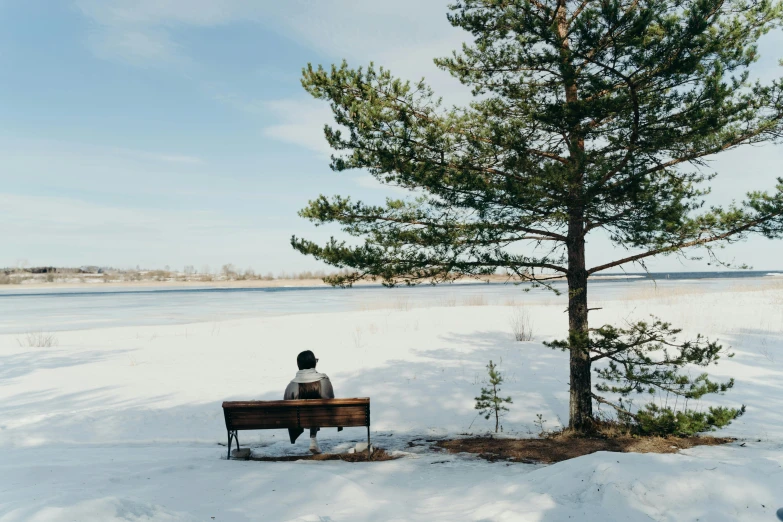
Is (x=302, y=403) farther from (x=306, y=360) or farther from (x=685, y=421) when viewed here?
(x=685, y=421)

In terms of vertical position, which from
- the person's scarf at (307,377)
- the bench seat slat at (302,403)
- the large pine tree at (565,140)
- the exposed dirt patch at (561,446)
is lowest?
the exposed dirt patch at (561,446)

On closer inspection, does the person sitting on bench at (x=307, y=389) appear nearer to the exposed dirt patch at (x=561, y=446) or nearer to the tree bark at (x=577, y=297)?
the exposed dirt patch at (x=561, y=446)

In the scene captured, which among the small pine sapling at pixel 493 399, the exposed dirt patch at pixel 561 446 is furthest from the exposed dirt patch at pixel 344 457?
the small pine sapling at pixel 493 399

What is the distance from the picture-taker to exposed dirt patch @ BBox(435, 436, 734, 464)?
6367 millimetres

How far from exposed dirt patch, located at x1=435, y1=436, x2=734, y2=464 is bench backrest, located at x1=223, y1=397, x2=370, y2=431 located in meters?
1.75

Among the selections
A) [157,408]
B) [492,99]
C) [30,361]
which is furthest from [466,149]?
[30,361]

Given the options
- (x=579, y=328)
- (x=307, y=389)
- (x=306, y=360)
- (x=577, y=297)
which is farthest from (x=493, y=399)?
(x=306, y=360)

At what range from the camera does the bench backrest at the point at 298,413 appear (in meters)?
6.20

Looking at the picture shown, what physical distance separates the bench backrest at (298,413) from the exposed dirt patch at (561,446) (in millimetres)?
1749

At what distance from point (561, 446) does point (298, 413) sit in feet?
12.1

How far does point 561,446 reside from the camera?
6.74 m

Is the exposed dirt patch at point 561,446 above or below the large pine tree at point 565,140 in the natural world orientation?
below

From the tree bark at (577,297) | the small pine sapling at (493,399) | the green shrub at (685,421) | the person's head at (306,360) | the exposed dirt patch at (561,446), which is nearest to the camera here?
the green shrub at (685,421)

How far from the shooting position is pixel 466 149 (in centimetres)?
753
